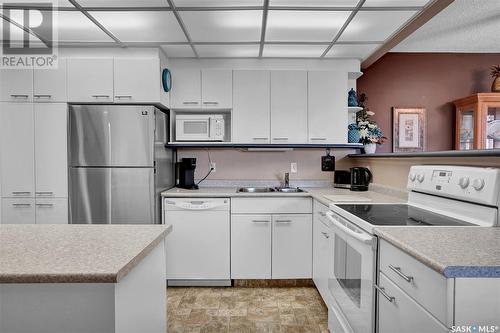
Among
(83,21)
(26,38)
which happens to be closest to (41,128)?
A: (26,38)

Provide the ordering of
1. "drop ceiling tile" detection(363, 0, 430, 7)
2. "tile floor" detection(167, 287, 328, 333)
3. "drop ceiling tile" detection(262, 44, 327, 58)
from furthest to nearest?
1. "drop ceiling tile" detection(262, 44, 327, 58)
2. "tile floor" detection(167, 287, 328, 333)
3. "drop ceiling tile" detection(363, 0, 430, 7)

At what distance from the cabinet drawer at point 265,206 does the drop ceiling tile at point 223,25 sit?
1430 mm

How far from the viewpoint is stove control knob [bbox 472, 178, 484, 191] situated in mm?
1396

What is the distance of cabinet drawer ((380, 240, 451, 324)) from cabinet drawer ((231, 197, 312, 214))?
151 centimetres

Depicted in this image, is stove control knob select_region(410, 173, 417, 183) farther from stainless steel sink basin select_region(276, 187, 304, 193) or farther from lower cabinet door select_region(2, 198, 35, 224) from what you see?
lower cabinet door select_region(2, 198, 35, 224)

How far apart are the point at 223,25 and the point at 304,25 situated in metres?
0.64

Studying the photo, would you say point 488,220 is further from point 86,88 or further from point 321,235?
point 86,88

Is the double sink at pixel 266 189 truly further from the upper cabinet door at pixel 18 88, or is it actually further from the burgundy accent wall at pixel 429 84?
the upper cabinet door at pixel 18 88

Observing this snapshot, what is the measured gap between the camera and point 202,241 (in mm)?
2826

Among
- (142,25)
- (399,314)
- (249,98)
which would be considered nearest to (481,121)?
(249,98)

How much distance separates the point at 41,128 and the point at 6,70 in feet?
1.99

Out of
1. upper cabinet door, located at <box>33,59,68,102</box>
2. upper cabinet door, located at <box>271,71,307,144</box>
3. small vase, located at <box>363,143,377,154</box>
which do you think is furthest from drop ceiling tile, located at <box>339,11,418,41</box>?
upper cabinet door, located at <box>33,59,68,102</box>

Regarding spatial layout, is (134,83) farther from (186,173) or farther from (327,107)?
(327,107)

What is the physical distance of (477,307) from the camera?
2.87ft
